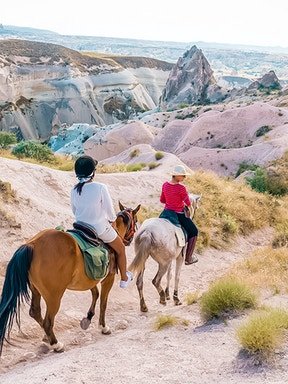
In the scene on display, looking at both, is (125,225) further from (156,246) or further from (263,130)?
(263,130)

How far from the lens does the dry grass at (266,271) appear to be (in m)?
10.4

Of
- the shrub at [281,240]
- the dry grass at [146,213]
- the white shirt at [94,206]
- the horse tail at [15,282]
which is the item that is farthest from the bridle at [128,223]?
the shrub at [281,240]

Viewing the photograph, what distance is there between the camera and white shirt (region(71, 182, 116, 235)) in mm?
7711

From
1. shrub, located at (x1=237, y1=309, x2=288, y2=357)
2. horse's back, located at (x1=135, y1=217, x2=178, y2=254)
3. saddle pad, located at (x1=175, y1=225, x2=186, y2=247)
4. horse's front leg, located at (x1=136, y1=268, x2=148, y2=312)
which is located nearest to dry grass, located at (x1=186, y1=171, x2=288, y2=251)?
saddle pad, located at (x1=175, y1=225, x2=186, y2=247)

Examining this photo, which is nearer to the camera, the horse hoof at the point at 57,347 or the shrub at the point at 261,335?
the shrub at the point at 261,335

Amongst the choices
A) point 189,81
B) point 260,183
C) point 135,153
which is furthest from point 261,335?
point 189,81

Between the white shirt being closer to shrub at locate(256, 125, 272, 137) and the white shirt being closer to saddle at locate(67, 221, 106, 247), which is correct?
saddle at locate(67, 221, 106, 247)

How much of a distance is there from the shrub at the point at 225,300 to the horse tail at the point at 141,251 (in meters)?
1.45

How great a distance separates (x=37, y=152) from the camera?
27531 millimetres

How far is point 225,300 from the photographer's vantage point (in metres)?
8.30

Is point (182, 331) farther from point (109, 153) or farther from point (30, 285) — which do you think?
point (109, 153)

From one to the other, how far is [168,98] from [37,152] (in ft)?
210

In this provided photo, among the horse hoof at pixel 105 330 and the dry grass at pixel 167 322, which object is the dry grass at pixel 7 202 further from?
the dry grass at pixel 167 322

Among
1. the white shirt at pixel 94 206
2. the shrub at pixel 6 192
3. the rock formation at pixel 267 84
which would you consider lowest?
the rock formation at pixel 267 84
